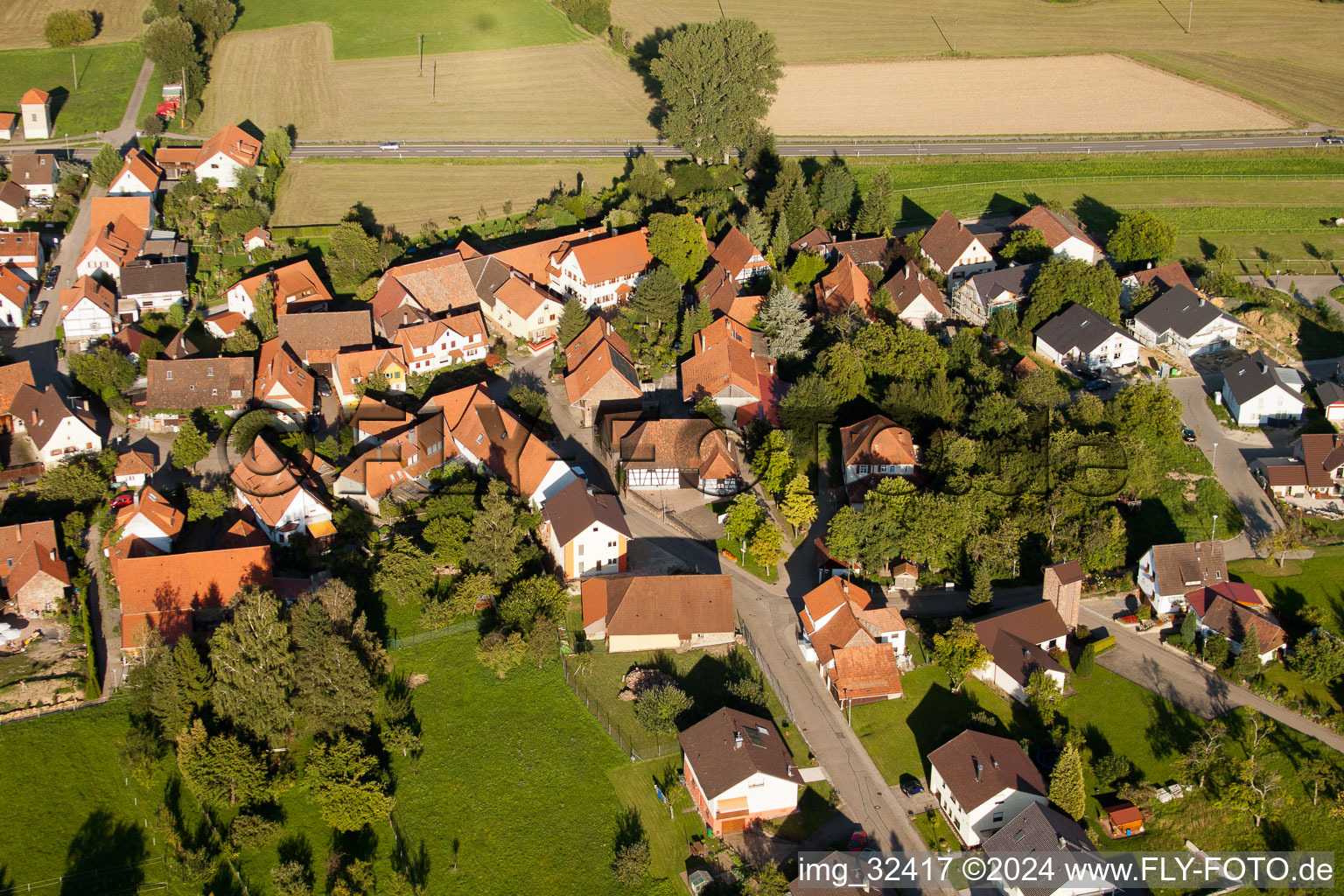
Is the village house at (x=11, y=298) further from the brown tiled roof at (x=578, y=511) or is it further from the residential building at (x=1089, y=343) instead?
the residential building at (x=1089, y=343)

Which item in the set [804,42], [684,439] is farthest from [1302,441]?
[804,42]

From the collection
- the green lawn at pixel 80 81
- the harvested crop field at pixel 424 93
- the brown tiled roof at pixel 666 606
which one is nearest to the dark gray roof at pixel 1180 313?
the brown tiled roof at pixel 666 606

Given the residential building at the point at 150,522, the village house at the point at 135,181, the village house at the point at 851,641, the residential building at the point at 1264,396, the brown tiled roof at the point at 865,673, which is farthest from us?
the village house at the point at 135,181

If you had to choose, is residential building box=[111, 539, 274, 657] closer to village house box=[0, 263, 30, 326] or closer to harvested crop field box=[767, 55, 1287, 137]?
village house box=[0, 263, 30, 326]

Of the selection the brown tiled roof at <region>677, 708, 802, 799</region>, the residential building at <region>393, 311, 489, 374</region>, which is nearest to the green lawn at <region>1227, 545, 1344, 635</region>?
the brown tiled roof at <region>677, 708, 802, 799</region>

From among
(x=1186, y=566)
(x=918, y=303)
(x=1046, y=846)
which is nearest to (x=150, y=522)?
(x=1046, y=846)

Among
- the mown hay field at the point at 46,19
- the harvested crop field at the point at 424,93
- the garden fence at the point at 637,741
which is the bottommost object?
the garden fence at the point at 637,741

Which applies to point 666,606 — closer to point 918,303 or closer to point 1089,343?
point 918,303

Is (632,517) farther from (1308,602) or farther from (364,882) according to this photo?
(1308,602)
